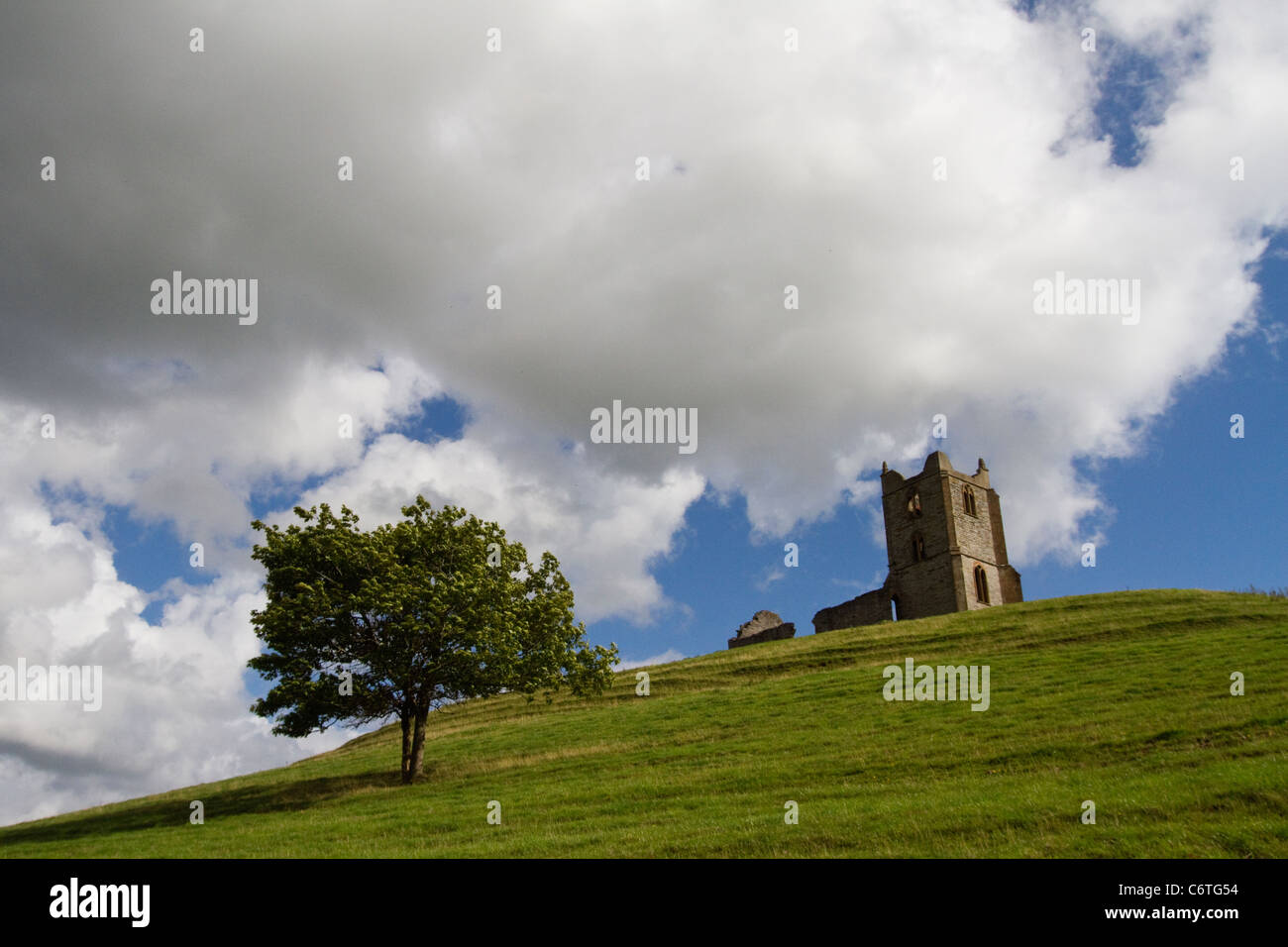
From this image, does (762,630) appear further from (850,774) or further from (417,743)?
(850,774)

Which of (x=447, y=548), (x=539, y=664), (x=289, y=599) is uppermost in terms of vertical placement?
(x=447, y=548)

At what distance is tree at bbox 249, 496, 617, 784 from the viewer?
2944cm

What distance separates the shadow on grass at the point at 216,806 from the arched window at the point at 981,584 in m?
60.3

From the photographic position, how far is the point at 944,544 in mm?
78000

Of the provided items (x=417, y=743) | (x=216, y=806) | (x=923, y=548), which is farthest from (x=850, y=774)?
(x=923, y=548)

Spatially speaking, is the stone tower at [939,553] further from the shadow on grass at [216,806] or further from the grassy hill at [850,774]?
the shadow on grass at [216,806]

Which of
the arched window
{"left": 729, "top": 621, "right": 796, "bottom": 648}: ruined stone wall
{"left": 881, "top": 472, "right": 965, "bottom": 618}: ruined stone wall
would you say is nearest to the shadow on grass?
{"left": 729, "top": 621, "right": 796, "bottom": 648}: ruined stone wall

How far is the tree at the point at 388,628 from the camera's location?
96.6 ft

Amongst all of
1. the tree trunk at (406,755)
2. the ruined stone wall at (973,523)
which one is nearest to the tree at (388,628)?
the tree trunk at (406,755)

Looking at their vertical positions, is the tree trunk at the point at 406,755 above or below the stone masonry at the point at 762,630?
below
